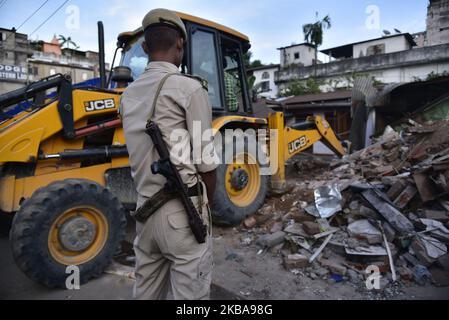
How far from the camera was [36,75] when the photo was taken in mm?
25516

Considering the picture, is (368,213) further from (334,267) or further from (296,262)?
(296,262)

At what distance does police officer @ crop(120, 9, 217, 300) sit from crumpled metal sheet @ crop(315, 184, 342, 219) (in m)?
Result: 2.55

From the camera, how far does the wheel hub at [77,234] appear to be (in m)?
2.79

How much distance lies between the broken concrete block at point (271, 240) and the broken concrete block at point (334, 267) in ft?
1.80

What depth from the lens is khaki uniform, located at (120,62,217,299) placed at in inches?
58.4

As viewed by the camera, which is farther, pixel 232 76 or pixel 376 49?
pixel 376 49

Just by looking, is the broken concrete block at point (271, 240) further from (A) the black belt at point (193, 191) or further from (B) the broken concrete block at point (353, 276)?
(A) the black belt at point (193, 191)

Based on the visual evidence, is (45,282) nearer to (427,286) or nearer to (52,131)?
(52,131)

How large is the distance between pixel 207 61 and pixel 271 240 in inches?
89.2

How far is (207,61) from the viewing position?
3.88m

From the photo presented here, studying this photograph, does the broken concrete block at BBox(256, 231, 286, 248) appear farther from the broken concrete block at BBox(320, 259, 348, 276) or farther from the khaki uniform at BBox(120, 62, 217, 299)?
the khaki uniform at BBox(120, 62, 217, 299)

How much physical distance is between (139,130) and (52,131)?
197 centimetres

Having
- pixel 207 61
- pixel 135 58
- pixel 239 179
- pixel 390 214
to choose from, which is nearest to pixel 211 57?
pixel 207 61
